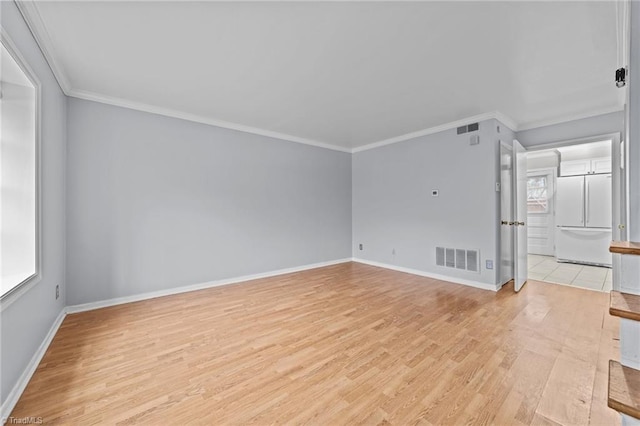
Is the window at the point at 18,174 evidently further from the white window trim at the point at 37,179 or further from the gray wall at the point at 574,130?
the gray wall at the point at 574,130

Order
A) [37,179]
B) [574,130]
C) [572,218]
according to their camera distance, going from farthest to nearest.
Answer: [572,218] < [574,130] < [37,179]

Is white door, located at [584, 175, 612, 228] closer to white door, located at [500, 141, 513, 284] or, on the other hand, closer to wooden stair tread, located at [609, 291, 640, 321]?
white door, located at [500, 141, 513, 284]

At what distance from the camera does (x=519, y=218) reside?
3.79 meters

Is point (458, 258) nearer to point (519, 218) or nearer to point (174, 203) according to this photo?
point (519, 218)

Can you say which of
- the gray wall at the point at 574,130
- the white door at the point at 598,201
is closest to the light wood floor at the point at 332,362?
the gray wall at the point at 574,130

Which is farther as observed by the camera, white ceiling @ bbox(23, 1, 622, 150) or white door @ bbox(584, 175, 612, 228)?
white door @ bbox(584, 175, 612, 228)

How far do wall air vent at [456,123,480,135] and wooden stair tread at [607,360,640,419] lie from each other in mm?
3552

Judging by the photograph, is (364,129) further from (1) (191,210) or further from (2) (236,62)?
(1) (191,210)

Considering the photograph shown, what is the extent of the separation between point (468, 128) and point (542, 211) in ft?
15.3

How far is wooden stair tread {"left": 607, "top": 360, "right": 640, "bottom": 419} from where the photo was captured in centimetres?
76

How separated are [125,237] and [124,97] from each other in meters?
1.71

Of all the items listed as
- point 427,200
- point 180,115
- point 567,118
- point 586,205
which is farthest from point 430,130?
point 586,205

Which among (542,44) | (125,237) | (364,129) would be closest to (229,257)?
(125,237)

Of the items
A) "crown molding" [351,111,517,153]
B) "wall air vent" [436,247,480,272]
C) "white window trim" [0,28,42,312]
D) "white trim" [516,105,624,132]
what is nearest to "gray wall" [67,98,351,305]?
"white window trim" [0,28,42,312]
